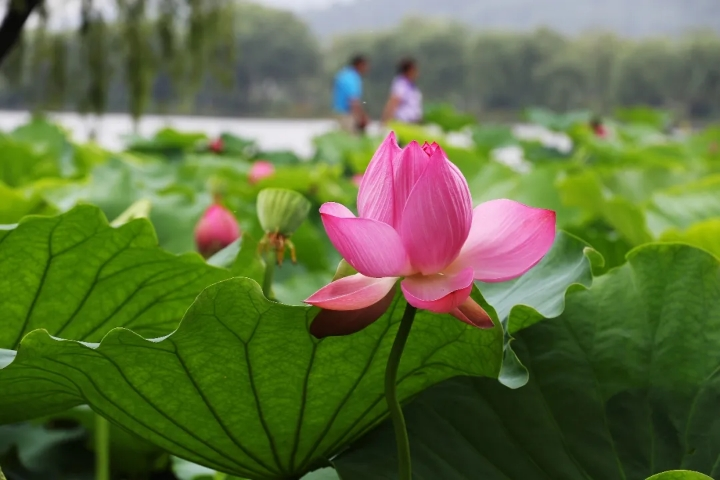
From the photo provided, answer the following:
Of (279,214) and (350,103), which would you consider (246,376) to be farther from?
(350,103)

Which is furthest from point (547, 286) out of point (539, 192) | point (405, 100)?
point (405, 100)

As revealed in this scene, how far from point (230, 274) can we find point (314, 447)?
0.15 metres

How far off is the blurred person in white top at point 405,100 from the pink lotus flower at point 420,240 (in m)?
5.16

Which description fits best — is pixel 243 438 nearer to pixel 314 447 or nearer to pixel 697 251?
pixel 314 447

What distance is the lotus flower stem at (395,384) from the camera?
35 centimetres

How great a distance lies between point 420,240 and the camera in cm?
34

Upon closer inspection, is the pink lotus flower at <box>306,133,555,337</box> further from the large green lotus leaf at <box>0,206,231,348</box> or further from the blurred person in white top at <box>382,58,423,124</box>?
the blurred person in white top at <box>382,58,423,124</box>

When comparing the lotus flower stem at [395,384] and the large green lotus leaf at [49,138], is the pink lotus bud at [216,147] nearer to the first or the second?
the large green lotus leaf at [49,138]

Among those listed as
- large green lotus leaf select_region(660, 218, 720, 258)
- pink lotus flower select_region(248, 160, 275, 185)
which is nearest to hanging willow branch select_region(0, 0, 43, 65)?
pink lotus flower select_region(248, 160, 275, 185)

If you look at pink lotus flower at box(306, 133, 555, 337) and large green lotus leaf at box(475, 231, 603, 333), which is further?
large green lotus leaf at box(475, 231, 603, 333)

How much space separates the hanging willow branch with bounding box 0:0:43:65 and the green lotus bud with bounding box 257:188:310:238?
140 centimetres

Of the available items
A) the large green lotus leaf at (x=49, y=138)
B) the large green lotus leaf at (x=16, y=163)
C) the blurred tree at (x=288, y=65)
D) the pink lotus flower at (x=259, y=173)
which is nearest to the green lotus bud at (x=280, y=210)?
the blurred tree at (x=288, y=65)

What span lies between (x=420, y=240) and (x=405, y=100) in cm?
549

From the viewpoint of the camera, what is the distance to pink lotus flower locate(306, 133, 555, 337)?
337mm
